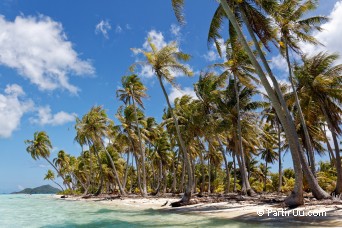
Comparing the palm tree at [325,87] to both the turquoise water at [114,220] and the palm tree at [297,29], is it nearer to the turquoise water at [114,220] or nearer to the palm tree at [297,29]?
the palm tree at [297,29]

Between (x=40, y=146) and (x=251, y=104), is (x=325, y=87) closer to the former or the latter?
(x=251, y=104)

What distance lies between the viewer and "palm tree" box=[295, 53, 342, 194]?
19234 mm

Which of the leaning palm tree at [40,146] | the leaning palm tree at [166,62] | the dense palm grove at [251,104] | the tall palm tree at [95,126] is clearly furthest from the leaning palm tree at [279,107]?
the leaning palm tree at [40,146]

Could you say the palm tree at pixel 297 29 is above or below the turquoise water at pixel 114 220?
above

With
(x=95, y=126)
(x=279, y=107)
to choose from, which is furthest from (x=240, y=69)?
(x=95, y=126)

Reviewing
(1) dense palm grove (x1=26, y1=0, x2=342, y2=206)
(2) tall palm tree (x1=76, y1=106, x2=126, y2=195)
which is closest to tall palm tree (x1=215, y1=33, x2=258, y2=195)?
(1) dense palm grove (x1=26, y1=0, x2=342, y2=206)

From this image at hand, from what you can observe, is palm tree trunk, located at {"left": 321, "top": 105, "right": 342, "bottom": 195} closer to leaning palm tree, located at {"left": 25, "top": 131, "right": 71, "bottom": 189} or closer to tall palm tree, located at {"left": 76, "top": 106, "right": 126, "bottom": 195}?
tall palm tree, located at {"left": 76, "top": 106, "right": 126, "bottom": 195}

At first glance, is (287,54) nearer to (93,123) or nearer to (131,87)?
(131,87)

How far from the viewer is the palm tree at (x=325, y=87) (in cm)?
1923

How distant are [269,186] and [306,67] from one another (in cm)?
2928

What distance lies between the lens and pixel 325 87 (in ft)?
63.8

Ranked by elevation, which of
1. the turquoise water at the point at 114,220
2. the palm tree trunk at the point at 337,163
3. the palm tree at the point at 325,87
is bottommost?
the turquoise water at the point at 114,220

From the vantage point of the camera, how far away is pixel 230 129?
28.1m

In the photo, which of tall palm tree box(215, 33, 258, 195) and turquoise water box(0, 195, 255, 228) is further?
tall palm tree box(215, 33, 258, 195)
